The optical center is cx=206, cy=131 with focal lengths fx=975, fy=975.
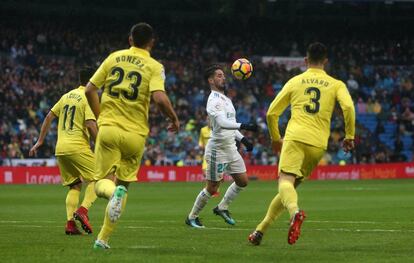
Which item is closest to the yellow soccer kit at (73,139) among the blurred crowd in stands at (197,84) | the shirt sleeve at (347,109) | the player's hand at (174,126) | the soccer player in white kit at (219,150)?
the soccer player in white kit at (219,150)

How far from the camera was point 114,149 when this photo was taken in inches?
455

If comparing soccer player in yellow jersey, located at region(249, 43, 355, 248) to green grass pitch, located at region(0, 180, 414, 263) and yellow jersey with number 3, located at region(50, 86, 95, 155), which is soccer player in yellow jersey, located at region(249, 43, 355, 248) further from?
yellow jersey with number 3, located at region(50, 86, 95, 155)

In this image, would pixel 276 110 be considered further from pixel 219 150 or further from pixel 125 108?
pixel 219 150

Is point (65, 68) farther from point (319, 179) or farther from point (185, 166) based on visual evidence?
point (319, 179)

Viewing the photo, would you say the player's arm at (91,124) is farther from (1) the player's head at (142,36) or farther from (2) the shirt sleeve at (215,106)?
(1) the player's head at (142,36)

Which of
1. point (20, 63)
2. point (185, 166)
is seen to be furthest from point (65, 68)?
point (185, 166)

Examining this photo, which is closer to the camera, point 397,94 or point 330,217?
point 330,217

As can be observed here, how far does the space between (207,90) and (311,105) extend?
3573 centimetres

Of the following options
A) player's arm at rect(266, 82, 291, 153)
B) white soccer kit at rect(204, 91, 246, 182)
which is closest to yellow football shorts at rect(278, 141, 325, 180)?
player's arm at rect(266, 82, 291, 153)

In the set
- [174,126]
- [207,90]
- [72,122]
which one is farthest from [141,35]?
[207,90]

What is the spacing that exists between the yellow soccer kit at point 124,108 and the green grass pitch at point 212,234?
1.07 meters

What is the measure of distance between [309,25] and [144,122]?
44526 millimetres

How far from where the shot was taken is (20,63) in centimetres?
4603

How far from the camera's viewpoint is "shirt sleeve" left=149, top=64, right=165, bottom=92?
11.5 meters
